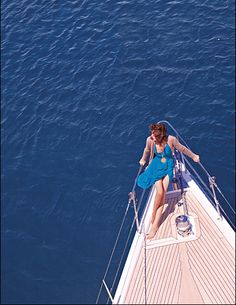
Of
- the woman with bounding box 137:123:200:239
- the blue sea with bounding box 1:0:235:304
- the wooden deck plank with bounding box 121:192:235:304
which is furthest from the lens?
the blue sea with bounding box 1:0:235:304

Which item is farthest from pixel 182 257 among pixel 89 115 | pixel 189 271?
pixel 89 115

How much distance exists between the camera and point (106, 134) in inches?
822

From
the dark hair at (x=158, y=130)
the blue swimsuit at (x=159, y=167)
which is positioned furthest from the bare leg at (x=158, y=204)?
the dark hair at (x=158, y=130)

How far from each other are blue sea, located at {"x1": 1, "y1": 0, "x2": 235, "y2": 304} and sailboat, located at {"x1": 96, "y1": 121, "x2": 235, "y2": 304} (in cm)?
325

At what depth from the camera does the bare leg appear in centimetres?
1359

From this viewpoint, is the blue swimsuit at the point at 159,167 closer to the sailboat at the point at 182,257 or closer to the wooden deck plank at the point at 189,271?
the sailboat at the point at 182,257

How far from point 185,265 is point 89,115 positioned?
1036 cm

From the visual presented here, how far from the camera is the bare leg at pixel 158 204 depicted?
1359 cm

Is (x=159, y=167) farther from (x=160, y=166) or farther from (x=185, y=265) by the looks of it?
(x=185, y=265)

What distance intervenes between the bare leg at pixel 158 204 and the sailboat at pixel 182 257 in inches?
9.3

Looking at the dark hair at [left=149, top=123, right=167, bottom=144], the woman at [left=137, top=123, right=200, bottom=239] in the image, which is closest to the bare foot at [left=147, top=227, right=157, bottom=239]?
the woman at [left=137, top=123, right=200, bottom=239]

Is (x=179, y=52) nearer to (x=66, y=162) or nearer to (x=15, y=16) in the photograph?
(x=66, y=162)

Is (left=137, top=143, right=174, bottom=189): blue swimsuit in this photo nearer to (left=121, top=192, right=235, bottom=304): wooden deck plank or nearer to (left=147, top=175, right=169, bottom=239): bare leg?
(left=147, top=175, right=169, bottom=239): bare leg

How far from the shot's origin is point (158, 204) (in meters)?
13.8
